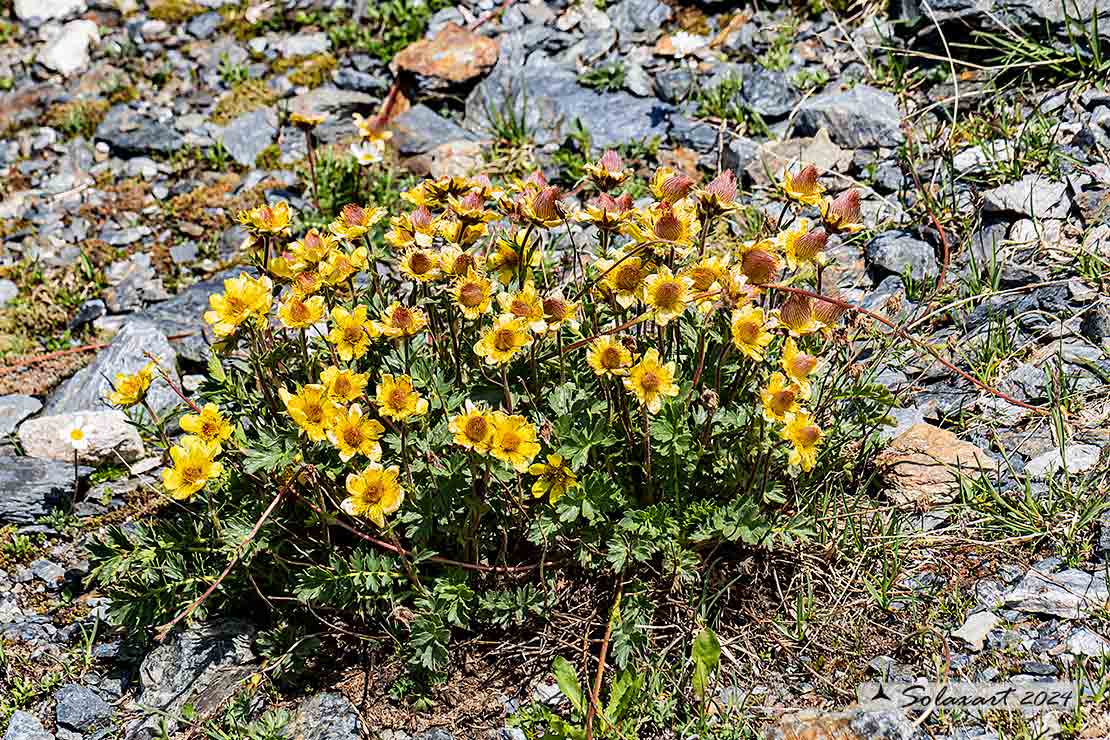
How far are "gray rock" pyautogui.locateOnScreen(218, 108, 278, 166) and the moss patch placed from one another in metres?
0.07

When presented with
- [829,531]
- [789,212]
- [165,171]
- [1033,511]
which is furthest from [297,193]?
[1033,511]

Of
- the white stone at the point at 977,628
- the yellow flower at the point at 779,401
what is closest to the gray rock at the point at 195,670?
the yellow flower at the point at 779,401

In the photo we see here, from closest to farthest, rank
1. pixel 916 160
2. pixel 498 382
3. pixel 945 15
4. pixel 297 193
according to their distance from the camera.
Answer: pixel 498 382, pixel 916 160, pixel 945 15, pixel 297 193

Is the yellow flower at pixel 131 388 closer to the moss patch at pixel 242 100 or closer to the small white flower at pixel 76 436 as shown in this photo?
the small white flower at pixel 76 436

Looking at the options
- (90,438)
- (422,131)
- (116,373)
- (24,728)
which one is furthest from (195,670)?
(422,131)

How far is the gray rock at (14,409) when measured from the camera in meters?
4.18

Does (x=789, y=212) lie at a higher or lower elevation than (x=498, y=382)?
lower

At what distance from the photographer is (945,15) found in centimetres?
504

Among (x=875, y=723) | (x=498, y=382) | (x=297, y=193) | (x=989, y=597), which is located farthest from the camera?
(x=297, y=193)

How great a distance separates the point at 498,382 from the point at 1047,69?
10.6ft

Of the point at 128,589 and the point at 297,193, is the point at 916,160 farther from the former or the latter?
the point at 128,589

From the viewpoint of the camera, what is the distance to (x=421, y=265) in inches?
111

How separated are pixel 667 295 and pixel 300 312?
1007 mm

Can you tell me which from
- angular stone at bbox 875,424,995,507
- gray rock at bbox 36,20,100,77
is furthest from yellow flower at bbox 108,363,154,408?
gray rock at bbox 36,20,100,77
